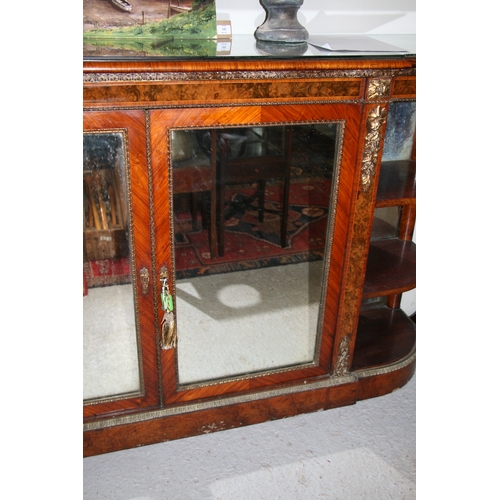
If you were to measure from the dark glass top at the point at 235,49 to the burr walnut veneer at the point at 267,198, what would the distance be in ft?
0.07

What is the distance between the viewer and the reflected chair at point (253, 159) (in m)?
0.95

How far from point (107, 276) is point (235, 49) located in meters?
0.48

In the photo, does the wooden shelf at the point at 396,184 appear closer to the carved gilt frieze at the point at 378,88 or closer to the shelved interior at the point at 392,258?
the shelved interior at the point at 392,258

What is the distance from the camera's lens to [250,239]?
105cm

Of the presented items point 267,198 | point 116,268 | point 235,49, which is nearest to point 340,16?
point 235,49

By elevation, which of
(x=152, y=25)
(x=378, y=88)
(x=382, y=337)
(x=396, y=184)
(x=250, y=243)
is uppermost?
(x=152, y=25)

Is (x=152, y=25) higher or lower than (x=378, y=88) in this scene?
higher

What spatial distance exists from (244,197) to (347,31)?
1.74 ft

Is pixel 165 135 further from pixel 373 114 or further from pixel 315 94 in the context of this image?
pixel 373 114

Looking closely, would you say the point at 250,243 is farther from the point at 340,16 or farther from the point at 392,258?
the point at 340,16

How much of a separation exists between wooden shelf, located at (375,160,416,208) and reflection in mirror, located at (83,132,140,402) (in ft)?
1.73

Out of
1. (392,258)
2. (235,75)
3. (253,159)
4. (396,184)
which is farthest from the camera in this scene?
(392,258)

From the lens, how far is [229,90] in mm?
889

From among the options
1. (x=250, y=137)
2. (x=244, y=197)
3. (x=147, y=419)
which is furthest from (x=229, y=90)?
(x=147, y=419)
